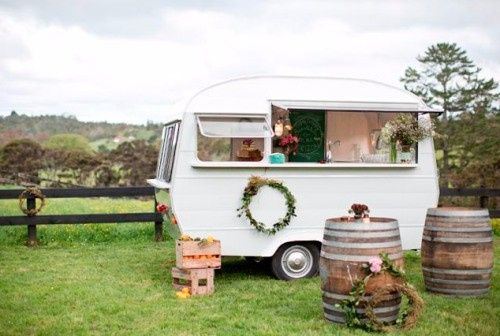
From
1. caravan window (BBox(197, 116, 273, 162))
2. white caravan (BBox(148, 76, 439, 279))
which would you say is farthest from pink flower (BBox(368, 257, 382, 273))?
caravan window (BBox(197, 116, 273, 162))

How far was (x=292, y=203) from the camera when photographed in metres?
8.98

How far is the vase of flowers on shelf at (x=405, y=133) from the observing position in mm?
9445

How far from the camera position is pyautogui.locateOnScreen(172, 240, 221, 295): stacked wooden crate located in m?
8.30

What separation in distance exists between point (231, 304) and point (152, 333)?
141 centimetres

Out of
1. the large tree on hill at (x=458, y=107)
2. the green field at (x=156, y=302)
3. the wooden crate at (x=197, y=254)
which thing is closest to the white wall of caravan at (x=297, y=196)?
the wooden crate at (x=197, y=254)

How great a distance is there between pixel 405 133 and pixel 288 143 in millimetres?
1633

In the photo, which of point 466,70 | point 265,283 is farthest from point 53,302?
point 466,70

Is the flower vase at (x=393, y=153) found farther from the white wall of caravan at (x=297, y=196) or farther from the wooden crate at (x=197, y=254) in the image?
the wooden crate at (x=197, y=254)

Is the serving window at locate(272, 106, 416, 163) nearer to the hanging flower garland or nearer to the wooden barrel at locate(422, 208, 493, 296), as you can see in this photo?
the wooden barrel at locate(422, 208, 493, 296)

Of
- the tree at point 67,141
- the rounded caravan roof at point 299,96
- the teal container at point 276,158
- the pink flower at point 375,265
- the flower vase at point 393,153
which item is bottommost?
the pink flower at point 375,265

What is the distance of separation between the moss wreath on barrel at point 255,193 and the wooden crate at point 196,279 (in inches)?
35.4

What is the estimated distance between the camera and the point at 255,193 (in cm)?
884

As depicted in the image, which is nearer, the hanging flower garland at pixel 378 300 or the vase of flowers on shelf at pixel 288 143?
the hanging flower garland at pixel 378 300

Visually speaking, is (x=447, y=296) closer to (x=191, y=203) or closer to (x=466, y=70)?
(x=191, y=203)
